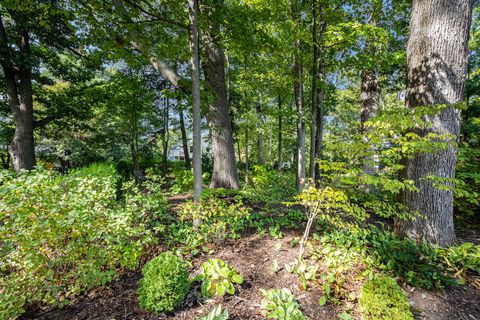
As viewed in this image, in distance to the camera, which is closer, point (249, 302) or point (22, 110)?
point (249, 302)

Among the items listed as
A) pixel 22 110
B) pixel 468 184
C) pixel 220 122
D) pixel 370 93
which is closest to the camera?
pixel 468 184

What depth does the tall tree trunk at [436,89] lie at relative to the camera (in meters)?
2.43

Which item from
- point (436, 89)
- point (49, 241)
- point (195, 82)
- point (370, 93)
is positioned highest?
point (370, 93)

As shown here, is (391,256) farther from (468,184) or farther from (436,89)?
(468,184)

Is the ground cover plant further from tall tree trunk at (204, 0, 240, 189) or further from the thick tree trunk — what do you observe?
the thick tree trunk

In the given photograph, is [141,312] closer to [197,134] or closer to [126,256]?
[126,256]

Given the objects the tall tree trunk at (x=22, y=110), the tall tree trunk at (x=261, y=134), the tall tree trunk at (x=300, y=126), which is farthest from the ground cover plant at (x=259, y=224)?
the tall tree trunk at (x=261, y=134)

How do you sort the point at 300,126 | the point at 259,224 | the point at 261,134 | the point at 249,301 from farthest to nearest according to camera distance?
the point at 261,134 → the point at 300,126 → the point at 259,224 → the point at 249,301

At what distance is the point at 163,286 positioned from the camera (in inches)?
67.9

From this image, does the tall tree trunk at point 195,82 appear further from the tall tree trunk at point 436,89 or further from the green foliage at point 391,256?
the tall tree trunk at point 436,89

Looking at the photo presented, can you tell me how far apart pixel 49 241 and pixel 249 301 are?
77.4 inches

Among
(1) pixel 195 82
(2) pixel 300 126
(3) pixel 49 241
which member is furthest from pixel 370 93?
(3) pixel 49 241

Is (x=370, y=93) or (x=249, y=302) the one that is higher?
(x=370, y=93)

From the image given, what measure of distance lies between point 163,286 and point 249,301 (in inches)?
31.6
